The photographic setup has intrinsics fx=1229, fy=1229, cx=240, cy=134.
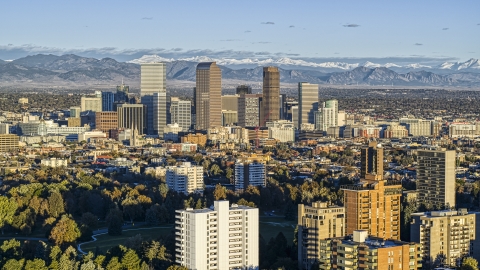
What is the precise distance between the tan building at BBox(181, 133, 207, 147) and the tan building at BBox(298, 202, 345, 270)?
6779 centimetres

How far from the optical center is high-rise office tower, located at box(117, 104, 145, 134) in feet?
419

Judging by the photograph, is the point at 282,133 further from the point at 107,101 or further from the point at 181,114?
the point at 107,101

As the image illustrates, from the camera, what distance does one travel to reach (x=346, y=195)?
142ft

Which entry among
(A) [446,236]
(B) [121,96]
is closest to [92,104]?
(B) [121,96]

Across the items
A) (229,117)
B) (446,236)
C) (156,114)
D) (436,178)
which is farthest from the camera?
(229,117)

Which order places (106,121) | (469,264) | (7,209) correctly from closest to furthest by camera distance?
(469,264) < (7,209) < (106,121)

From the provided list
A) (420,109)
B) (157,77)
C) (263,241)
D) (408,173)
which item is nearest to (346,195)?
(263,241)

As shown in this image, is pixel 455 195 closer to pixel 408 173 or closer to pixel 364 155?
pixel 364 155

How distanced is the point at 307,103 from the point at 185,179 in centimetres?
7621

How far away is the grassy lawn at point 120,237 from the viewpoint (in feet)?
152

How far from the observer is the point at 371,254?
33.8 m

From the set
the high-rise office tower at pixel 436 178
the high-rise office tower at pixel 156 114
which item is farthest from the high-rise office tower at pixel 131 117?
the high-rise office tower at pixel 436 178

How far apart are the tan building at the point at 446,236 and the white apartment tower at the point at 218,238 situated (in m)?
6.68

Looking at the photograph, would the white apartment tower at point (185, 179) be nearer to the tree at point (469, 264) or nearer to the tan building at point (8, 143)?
the tree at point (469, 264)
